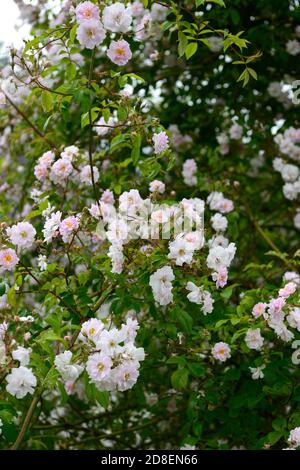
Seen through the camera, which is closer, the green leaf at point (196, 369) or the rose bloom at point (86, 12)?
the rose bloom at point (86, 12)

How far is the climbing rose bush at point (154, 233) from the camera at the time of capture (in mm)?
1950

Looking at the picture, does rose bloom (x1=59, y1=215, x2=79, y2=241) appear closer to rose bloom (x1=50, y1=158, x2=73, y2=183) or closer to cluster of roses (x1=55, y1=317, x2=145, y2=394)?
cluster of roses (x1=55, y1=317, x2=145, y2=394)

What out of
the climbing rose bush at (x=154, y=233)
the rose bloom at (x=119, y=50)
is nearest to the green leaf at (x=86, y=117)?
the climbing rose bush at (x=154, y=233)

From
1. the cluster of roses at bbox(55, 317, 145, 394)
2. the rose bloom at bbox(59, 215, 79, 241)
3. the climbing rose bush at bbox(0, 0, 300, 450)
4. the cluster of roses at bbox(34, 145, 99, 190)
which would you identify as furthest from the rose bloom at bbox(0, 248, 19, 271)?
the cluster of roses at bbox(34, 145, 99, 190)

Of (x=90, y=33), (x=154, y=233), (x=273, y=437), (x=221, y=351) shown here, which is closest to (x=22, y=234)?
(x=154, y=233)

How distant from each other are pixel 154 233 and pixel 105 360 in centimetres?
41

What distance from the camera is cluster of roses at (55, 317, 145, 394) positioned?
1.73m

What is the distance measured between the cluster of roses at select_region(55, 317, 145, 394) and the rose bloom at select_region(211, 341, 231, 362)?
47 centimetres

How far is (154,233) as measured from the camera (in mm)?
1971

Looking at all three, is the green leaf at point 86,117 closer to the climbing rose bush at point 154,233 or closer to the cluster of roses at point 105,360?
the climbing rose bush at point 154,233

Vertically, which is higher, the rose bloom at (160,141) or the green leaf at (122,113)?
the green leaf at (122,113)

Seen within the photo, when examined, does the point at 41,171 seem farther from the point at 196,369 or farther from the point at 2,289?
the point at 196,369

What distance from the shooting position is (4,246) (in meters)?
1.93
